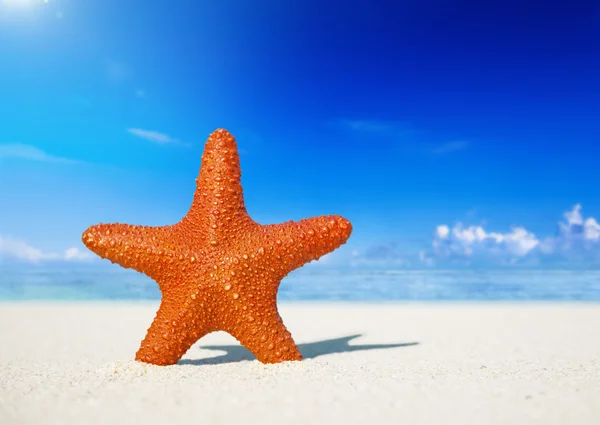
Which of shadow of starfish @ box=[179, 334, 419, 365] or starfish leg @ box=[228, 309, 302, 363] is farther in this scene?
shadow of starfish @ box=[179, 334, 419, 365]

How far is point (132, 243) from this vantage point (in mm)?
5441

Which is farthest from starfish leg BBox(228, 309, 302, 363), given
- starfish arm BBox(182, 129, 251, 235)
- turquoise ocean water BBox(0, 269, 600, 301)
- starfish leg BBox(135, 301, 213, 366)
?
turquoise ocean water BBox(0, 269, 600, 301)

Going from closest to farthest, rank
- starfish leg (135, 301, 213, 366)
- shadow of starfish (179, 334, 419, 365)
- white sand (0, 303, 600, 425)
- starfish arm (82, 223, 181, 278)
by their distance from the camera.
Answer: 1. white sand (0, 303, 600, 425)
2. starfish leg (135, 301, 213, 366)
3. starfish arm (82, 223, 181, 278)
4. shadow of starfish (179, 334, 419, 365)

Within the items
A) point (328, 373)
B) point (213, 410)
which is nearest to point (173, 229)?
point (328, 373)

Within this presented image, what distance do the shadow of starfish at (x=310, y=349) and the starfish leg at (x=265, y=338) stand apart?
59cm

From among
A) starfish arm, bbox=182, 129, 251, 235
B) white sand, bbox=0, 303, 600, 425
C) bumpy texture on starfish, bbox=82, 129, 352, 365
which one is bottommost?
white sand, bbox=0, 303, 600, 425

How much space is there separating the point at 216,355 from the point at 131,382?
8.15ft

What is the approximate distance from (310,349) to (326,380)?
289 centimetres

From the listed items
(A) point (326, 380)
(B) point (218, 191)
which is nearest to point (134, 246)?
(B) point (218, 191)

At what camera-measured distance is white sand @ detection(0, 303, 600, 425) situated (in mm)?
3201

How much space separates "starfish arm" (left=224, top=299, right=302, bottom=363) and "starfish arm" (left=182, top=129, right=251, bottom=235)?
34.4 inches

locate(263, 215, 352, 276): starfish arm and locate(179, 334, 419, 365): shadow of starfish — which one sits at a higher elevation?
locate(263, 215, 352, 276): starfish arm

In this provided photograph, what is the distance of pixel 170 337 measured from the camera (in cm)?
523

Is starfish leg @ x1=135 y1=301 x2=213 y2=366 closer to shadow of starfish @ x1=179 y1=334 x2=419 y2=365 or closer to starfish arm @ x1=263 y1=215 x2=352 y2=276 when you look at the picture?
shadow of starfish @ x1=179 y1=334 x2=419 y2=365
